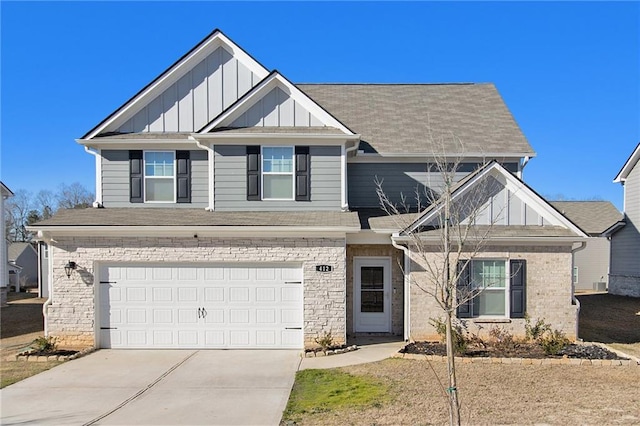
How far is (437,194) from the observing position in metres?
15.3

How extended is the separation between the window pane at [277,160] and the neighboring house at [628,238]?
19596 millimetres

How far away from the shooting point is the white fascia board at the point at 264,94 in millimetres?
13578

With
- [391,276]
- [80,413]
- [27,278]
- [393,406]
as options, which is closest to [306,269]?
[391,276]

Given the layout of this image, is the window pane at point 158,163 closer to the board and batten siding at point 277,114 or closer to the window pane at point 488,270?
the board and batten siding at point 277,114

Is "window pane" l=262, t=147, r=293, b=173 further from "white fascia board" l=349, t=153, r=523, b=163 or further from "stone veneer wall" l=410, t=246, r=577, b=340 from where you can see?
"stone veneer wall" l=410, t=246, r=577, b=340

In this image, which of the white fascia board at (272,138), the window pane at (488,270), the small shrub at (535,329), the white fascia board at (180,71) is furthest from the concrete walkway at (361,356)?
the white fascia board at (180,71)

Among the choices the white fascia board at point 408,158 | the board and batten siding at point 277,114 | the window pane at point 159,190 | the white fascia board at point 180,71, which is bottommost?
the window pane at point 159,190

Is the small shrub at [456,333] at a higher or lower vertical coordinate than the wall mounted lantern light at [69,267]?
lower

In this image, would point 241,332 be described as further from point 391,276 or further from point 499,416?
point 499,416

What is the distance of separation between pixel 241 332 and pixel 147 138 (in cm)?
667

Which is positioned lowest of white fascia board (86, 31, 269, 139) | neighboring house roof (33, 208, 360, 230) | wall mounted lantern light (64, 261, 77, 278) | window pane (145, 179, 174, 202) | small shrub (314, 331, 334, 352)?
small shrub (314, 331, 334, 352)

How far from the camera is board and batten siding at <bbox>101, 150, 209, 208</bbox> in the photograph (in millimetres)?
14398

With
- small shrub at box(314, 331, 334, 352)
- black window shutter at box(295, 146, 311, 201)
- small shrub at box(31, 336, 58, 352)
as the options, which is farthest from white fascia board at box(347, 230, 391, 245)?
small shrub at box(31, 336, 58, 352)

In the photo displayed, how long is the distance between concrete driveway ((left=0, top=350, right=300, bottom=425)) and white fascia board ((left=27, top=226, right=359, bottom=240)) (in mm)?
3136
